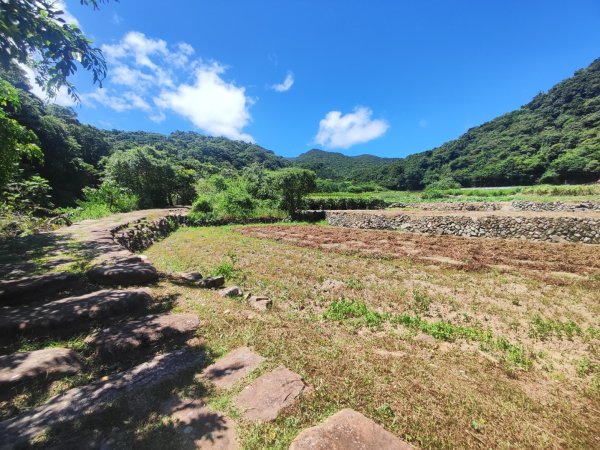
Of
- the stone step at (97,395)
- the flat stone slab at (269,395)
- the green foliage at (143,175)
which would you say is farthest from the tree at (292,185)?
the flat stone slab at (269,395)

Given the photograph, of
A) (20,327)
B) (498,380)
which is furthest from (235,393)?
(498,380)

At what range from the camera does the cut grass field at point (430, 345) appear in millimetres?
2621

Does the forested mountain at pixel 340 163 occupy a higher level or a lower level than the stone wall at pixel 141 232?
higher

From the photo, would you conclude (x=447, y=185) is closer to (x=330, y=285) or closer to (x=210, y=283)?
(x=330, y=285)

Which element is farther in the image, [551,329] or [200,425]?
[551,329]

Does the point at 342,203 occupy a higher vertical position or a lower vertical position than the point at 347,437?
higher

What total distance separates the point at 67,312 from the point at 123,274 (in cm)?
158

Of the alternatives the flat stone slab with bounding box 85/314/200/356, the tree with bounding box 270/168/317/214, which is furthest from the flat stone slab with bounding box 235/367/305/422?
the tree with bounding box 270/168/317/214

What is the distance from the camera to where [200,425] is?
236 centimetres

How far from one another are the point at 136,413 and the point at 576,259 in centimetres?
1368

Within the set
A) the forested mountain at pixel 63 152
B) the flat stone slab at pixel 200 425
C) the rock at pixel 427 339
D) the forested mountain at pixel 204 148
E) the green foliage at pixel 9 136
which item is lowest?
the rock at pixel 427 339

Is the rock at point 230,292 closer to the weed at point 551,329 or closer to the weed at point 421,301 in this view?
the weed at point 421,301

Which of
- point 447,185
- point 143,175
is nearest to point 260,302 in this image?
point 143,175

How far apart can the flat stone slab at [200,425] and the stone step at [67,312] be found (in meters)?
2.26
